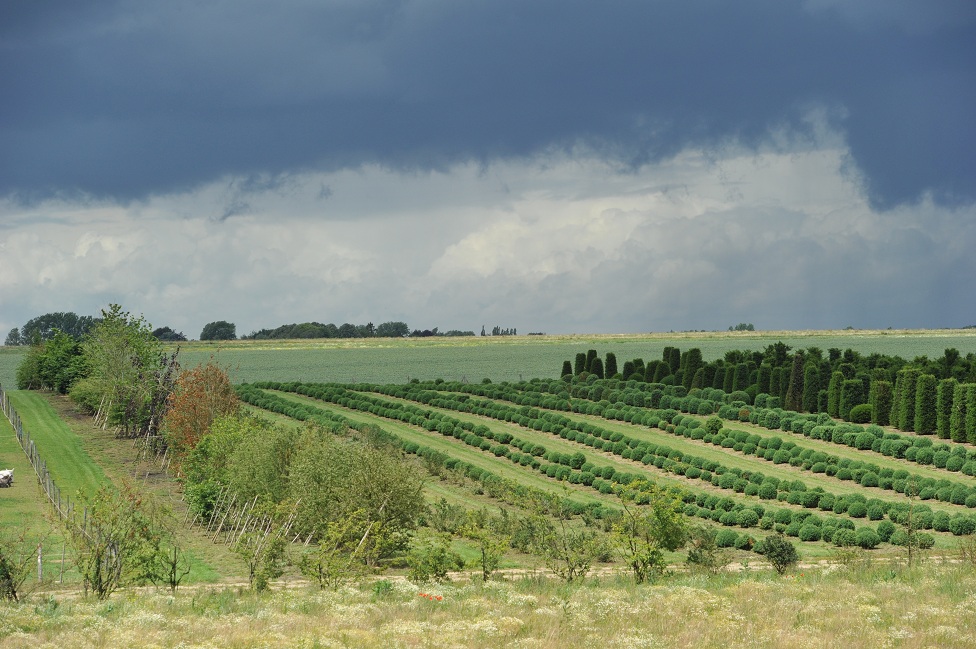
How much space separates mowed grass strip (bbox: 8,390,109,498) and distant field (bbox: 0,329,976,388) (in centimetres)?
1832

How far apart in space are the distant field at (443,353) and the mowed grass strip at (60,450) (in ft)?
60.1

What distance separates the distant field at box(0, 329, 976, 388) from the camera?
348 feet

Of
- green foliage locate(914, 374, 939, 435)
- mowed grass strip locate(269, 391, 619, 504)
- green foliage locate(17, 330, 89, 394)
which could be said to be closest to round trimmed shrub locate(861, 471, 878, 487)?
mowed grass strip locate(269, 391, 619, 504)

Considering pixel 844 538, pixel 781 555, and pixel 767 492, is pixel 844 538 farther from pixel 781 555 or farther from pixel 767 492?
pixel 781 555

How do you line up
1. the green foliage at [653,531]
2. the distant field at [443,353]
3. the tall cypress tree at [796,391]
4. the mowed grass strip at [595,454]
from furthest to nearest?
the distant field at [443,353] < the tall cypress tree at [796,391] < the mowed grass strip at [595,454] < the green foliage at [653,531]

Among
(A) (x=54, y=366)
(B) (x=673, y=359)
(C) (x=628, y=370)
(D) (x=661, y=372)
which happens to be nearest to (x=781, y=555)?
(D) (x=661, y=372)

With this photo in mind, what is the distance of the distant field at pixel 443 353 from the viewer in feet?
348

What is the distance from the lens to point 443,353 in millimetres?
146000

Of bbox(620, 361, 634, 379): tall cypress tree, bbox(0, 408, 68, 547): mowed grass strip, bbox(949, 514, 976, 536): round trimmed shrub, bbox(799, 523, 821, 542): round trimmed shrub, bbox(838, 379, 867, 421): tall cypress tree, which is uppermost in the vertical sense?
bbox(620, 361, 634, 379): tall cypress tree

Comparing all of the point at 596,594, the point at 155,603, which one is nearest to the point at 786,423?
the point at 596,594

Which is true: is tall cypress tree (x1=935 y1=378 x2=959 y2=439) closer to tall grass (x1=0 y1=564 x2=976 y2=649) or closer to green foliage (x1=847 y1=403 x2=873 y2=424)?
green foliage (x1=847 y1=403 x2=873 y2=424)

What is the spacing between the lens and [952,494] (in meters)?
37.7

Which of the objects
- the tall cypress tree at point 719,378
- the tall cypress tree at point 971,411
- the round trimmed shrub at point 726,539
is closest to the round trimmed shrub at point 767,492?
the round trimmed shrub at point 726,539

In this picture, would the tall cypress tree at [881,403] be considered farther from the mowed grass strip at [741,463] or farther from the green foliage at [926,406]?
the mowed grass strip at [741,463]
